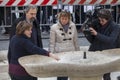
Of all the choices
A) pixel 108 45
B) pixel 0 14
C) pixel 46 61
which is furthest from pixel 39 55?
pixel 0 14

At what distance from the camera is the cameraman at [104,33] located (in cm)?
636

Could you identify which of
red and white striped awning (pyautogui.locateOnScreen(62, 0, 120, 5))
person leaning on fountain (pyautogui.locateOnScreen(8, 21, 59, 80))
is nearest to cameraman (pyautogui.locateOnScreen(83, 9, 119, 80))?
person leaning on fountain (pyautogui.locateOnScreen(8, 21, 59, 80))

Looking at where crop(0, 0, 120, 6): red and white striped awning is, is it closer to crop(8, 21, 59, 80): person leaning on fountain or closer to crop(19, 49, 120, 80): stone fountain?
crop(8, 21, 59, 80): person leaning on fountain

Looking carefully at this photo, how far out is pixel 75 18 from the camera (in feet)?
43.0

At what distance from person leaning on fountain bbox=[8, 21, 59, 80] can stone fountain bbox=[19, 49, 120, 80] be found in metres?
0.09

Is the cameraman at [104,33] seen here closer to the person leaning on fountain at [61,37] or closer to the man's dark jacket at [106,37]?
the man's dark jacket at [106,37]

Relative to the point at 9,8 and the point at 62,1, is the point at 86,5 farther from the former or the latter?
the point at 9,8

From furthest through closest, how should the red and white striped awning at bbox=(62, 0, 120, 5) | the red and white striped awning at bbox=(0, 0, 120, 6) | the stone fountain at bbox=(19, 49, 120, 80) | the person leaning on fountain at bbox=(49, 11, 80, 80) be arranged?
the red and white striped awning at bbox=(62, 0, 120, 5) < the red and white striped awning at bbox=(0, 0, 120, 6) < the person leaning on fountain at bbox=(49, 11, 80, 80) < the stone fountain at bbox=(19, 49, 120, 80)

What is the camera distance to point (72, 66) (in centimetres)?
525

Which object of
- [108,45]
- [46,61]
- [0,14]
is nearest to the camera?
[46,61]

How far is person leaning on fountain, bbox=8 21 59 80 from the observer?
5777 mm

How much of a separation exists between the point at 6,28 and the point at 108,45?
6518 mm

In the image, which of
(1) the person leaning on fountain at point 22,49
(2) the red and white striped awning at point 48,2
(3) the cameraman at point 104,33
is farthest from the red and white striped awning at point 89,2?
(1) the person leaning on fountain at point 22,49

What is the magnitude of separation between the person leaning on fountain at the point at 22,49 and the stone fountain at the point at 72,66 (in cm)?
9
